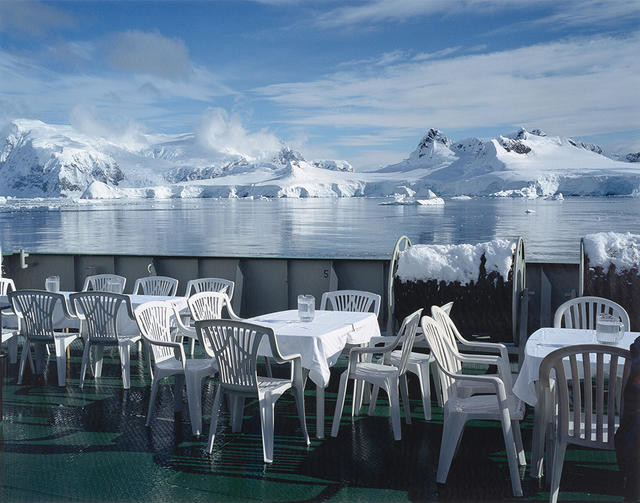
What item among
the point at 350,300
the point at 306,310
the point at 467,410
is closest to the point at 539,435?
the point at 467,410

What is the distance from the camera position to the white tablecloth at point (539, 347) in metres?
2.87

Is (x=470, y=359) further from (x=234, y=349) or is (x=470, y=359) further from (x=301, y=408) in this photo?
(x=234, y=349)

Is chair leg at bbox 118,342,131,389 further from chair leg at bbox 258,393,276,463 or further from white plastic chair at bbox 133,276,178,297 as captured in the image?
chair leg at bbox 258,393,276,463

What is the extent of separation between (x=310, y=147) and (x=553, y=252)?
28303mm

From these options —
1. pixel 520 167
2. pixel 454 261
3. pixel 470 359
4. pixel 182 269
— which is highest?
pixel 520 167

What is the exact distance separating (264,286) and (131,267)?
1.57 m

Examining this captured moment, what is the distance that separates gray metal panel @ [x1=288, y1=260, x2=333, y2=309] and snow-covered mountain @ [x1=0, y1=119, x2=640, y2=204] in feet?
32.7

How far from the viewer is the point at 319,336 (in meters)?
3.55

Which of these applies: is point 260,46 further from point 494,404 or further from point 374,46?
point 494,404

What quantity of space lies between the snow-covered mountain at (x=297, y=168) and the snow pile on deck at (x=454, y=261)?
1157cm

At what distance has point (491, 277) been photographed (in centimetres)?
518

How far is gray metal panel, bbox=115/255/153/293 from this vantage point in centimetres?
712

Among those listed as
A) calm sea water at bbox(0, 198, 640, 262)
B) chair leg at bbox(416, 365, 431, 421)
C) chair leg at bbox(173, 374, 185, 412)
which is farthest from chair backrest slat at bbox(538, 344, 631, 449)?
calm sea water at bbox(0, 198, 640, 262)

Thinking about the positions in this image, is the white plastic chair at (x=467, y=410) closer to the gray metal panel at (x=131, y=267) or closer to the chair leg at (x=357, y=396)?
the chair leg at (x=357, y=396)
